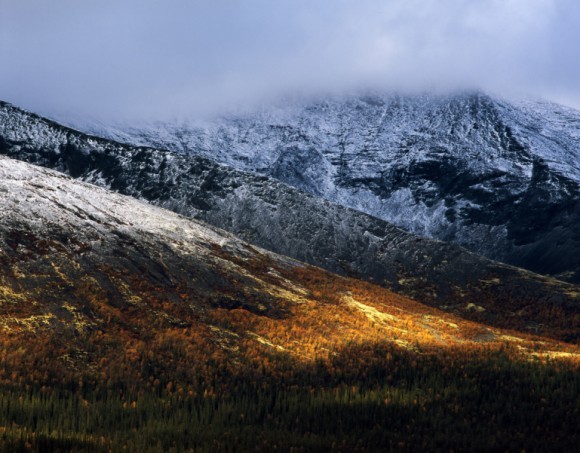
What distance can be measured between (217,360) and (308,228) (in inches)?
3520

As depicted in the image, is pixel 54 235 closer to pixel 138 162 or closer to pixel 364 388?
pixel 364 388

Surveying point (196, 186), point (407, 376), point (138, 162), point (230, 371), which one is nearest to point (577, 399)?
point (407, 376)

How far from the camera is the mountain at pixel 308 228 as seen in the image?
9800cm

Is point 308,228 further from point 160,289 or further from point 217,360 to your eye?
point 217,360

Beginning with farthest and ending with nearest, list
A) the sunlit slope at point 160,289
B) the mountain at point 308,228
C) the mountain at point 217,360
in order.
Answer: the mountain at point 308,228
the sunlit slope at point 160,289
the mountain at point 217,360

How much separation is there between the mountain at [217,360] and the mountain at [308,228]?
28743 millimetres

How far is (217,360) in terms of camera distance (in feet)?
151

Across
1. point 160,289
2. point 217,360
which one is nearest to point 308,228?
point 160,289

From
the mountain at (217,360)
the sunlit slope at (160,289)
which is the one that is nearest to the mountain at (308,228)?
the sunlit slope at (160,289)

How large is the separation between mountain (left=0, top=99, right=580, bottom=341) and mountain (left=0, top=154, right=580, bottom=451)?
28.7 meters

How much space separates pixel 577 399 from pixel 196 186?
12722 cm

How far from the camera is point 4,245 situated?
55594 millimetres

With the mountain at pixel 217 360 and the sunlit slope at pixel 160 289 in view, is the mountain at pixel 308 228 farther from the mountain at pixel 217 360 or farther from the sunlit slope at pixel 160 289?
the mountain at pixel 217 360

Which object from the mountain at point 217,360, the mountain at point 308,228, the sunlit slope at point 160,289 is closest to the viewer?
the mountain at point 217,360
